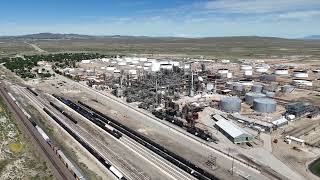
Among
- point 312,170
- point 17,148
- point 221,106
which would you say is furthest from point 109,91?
point 312,170

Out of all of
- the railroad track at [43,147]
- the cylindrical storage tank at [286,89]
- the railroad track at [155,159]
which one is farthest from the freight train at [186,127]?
the cylindrical storage tank at [286,89]

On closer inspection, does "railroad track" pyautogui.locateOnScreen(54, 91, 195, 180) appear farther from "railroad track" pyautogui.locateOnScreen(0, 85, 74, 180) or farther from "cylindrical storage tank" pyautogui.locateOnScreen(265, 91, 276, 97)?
"cylindrical storage tank" pyautogui.locateOnScreen(265, 91, 276, 97)

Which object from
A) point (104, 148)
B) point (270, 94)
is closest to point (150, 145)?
point (104, 148)

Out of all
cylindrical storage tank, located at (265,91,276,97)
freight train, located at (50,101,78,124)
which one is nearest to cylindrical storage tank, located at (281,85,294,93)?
cylindrical storage tank, located at (265,91,276,97)

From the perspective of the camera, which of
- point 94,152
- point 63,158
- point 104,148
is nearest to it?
point 63,158

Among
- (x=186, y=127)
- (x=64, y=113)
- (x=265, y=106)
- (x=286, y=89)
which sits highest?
(x=265, y=106)

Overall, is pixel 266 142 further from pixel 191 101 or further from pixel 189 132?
pixel 191 101

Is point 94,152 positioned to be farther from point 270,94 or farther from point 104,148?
point 270,94
